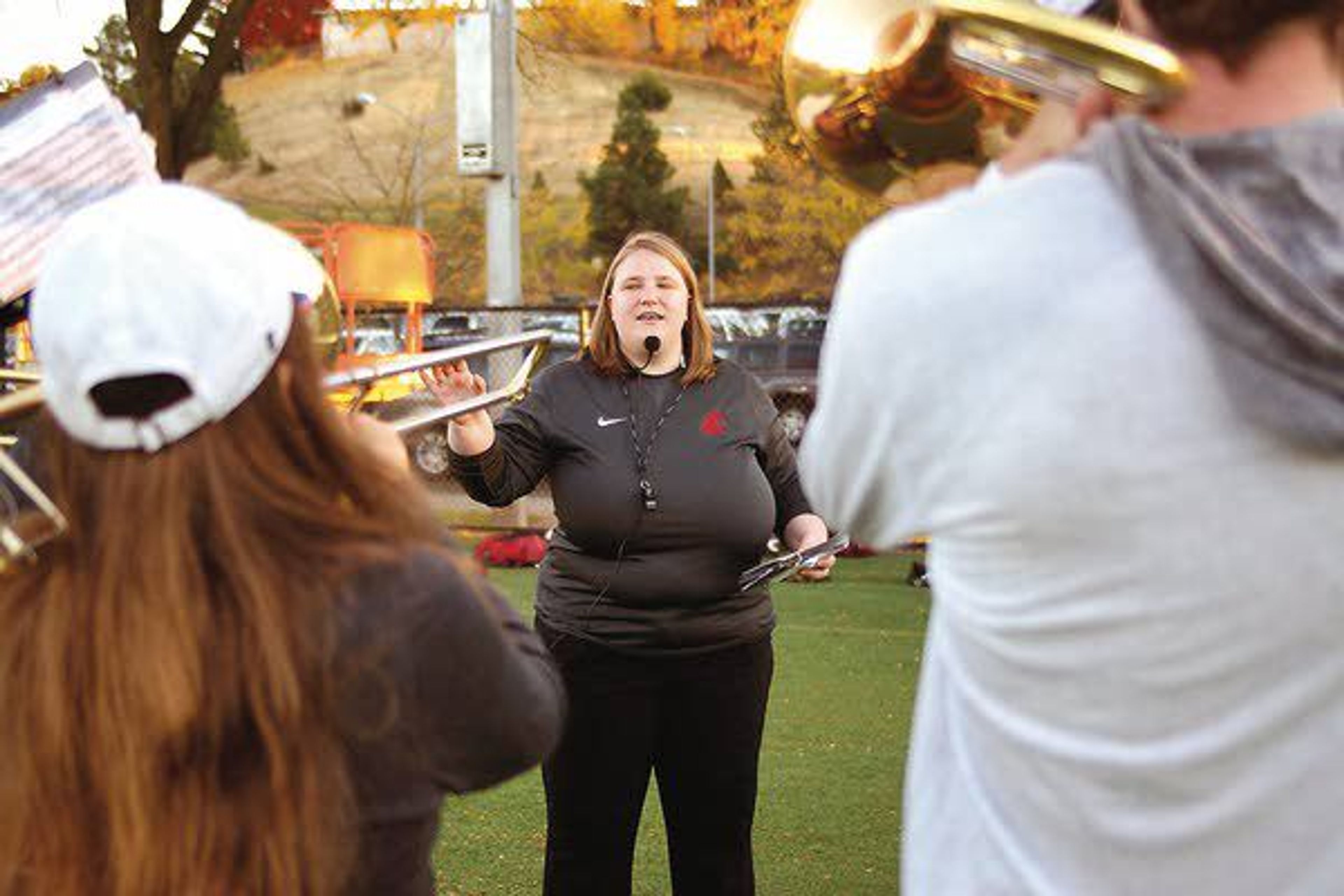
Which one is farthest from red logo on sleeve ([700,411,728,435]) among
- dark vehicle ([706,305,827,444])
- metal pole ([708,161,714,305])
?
metal pole ([708,161,714,305])

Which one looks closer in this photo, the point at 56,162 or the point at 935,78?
the point at 935,78

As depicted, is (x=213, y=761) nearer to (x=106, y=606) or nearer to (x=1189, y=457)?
(x=106, y=606)

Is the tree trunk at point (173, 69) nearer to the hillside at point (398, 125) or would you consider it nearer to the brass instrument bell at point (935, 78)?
the brass instrument bell at point (935, 78)

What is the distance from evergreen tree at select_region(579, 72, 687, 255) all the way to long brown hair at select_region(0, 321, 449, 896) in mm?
40868

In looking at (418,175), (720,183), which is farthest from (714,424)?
(720,183)

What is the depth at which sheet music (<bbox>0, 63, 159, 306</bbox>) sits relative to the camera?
5.55 ft

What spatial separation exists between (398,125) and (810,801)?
49.7 meters

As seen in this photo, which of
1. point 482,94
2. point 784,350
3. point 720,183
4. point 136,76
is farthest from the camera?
point 720,183

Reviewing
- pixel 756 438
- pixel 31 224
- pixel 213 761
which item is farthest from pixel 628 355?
pixel 213 761

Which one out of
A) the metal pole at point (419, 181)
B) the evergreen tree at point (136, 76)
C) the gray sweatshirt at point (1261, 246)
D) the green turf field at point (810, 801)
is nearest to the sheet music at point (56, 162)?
the evergreen tree at point (136, 76)

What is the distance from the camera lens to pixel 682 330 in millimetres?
3730

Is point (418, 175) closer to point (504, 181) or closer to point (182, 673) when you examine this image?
point (504, 181)

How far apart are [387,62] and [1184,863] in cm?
6992

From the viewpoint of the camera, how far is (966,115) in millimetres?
1481
